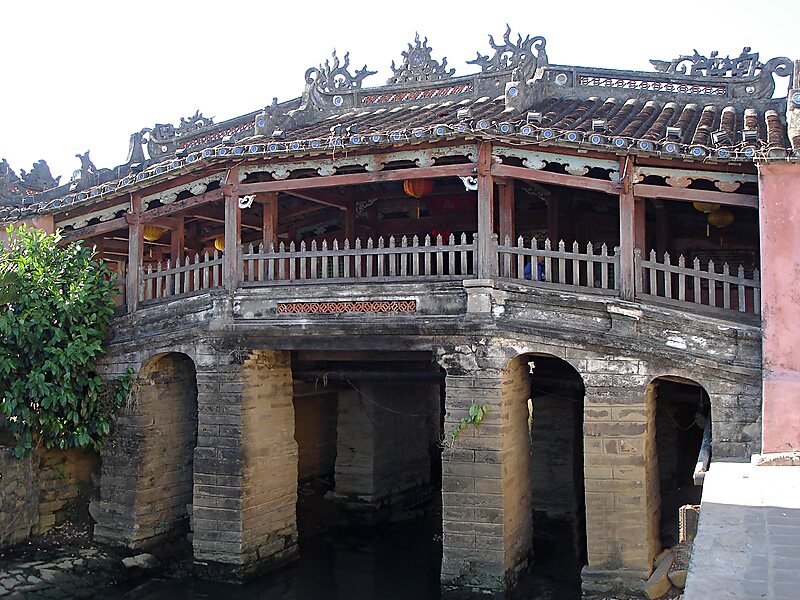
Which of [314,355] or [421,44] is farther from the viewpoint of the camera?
[421,44]

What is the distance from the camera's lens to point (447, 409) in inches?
374

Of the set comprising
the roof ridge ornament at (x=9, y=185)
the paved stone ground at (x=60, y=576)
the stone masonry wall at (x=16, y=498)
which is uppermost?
the roof ridge ornament at (x=9, y=185)

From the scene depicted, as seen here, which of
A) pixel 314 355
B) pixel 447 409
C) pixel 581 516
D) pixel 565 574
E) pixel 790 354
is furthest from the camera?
pixel 581 516

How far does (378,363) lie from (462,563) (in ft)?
14.7

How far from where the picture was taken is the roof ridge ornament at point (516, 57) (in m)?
12.6

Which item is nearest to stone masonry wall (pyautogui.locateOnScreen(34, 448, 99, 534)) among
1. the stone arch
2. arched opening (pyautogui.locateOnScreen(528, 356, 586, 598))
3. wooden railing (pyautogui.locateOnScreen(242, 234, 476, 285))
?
the stone arch

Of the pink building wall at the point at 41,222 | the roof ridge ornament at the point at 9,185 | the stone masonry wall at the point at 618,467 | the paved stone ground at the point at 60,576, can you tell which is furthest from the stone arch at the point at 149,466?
the stone masonry wall at the point at 618,467

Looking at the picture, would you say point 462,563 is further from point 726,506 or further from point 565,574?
point 726,506

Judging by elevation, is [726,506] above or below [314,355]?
below

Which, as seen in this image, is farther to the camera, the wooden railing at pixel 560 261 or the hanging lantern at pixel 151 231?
the hanging lantern at pixel 151 231

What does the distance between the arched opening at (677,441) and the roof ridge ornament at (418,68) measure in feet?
22.8

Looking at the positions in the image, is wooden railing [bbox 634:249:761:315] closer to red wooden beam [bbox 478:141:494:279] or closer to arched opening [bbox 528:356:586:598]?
red wooden beam [bbox 478:141:494:279]

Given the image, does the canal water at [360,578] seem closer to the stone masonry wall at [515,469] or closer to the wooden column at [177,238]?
the stone masonry wall at [515,469]

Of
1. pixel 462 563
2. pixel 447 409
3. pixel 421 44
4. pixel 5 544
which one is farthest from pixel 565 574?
pixel 421 44
